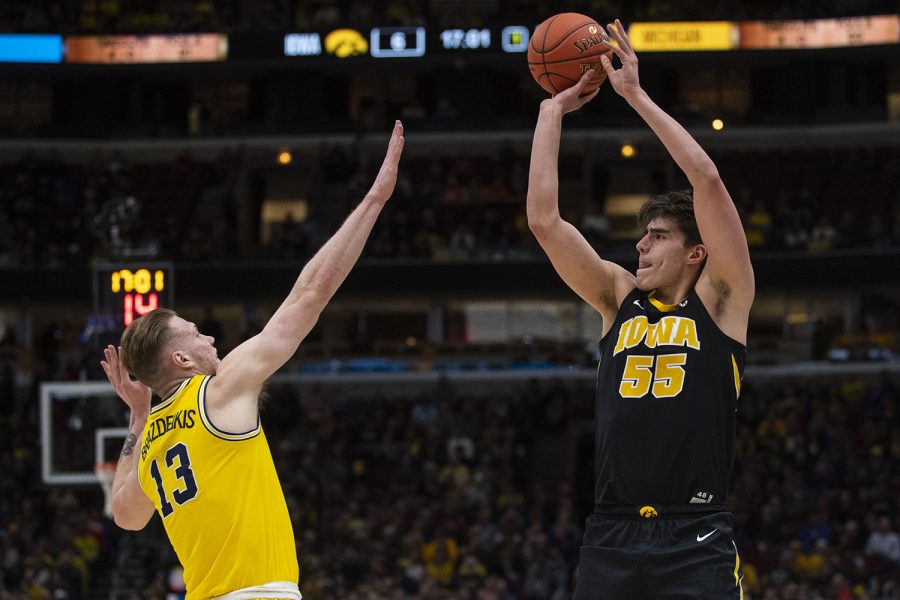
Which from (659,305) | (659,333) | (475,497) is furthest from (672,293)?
(475,497)

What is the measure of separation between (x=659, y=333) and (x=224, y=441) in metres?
1.67

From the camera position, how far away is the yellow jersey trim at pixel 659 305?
17.4 feet

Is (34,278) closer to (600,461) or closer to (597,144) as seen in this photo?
(597,144)

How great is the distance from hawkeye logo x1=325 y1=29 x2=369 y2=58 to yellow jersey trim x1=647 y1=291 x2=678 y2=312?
26.5 m

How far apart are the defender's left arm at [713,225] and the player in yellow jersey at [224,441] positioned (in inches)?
41.1

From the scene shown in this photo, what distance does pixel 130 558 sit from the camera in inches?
856

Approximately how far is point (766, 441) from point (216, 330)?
11.4 meters

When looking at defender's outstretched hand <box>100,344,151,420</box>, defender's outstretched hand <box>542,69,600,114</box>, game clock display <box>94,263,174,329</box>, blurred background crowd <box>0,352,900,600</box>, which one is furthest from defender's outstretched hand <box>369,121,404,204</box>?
Result: blurred background crowd <box>0,352,900,600</box>

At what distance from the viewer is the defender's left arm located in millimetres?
5148

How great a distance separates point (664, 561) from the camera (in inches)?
197

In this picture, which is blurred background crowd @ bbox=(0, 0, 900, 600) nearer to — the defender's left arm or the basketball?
the basketball

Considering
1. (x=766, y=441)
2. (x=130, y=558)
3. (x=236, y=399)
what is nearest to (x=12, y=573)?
(x=130, y=558)

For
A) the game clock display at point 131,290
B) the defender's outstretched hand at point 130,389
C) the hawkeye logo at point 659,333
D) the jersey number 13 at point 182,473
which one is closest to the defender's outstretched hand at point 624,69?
the hawkeye logo at point 659,333

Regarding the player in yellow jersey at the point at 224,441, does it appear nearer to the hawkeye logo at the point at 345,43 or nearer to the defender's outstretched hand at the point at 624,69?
the defender's outstretched hand at the point at 624,69
